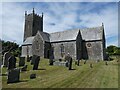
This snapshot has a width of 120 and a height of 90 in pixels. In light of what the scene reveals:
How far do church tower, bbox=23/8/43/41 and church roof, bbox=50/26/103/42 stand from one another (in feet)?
44.4

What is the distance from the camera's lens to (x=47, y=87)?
1034cm

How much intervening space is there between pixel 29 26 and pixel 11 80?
52.9 meters

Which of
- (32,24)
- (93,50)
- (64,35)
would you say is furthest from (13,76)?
(32,24)

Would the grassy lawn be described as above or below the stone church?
below

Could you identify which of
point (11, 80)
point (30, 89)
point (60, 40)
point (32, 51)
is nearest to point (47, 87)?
point (30, 89)

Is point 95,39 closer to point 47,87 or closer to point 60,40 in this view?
point 60,40

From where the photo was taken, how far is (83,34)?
50.4 m

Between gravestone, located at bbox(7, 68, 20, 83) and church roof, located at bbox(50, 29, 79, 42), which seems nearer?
gravestone, located at bbox(7, 68, 20, 83)

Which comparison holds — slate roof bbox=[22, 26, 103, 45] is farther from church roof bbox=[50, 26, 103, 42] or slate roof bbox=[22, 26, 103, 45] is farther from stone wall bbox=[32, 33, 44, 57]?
stone wall bbox=[32, 33, 44, 57]

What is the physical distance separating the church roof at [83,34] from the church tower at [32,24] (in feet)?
44.4

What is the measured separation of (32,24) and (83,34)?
21.9 m

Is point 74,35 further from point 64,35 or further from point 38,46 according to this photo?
point 38,46

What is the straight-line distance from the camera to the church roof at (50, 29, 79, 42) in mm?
47566

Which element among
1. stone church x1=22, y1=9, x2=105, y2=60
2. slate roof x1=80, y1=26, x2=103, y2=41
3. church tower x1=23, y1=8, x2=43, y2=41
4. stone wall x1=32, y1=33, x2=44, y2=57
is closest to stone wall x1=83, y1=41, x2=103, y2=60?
stone church x1=22, y1=9, x2=105, y2=60
